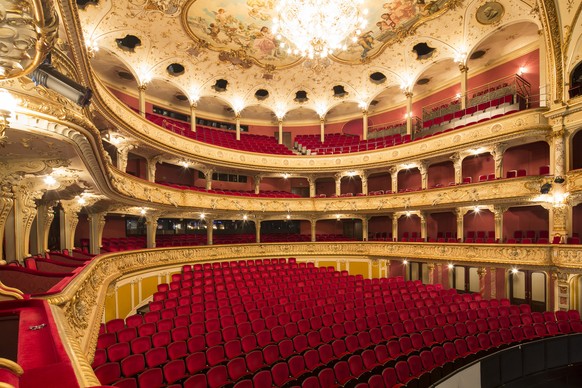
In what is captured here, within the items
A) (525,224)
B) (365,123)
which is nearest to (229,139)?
(365,123)

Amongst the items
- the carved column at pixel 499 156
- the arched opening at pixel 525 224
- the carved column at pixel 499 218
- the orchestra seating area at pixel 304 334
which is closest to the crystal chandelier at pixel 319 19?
the orchestra seating area at pixel 304 334

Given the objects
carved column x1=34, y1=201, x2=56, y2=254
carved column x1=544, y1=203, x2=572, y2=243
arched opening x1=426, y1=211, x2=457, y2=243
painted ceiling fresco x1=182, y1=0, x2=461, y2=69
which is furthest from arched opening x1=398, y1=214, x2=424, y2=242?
carved column x1=34, y1=201, x2=56, y2=254

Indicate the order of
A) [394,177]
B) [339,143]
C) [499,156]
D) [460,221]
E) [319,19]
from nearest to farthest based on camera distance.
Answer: [319,19] < [499,156] < [460,221] < [394,177] < [339,143]

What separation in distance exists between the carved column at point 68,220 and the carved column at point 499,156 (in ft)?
45.3

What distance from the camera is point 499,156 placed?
38.0 ft

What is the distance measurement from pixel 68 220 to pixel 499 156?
1432 cm

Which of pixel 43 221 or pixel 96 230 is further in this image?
pixel 96 230

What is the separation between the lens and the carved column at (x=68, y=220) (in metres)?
8.09

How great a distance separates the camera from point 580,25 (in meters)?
9.76

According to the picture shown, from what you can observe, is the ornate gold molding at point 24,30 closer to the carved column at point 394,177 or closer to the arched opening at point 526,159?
the arched opening at point 526,159

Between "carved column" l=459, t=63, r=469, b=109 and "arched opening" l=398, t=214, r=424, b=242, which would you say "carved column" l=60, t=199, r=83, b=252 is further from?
"carved column" l=459, t=63, r=469, b=109

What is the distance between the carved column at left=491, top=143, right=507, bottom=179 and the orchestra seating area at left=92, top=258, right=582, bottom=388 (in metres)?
5.17

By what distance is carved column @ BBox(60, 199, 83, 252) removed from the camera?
809cm

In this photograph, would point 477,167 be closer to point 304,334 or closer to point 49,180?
point 304,334
